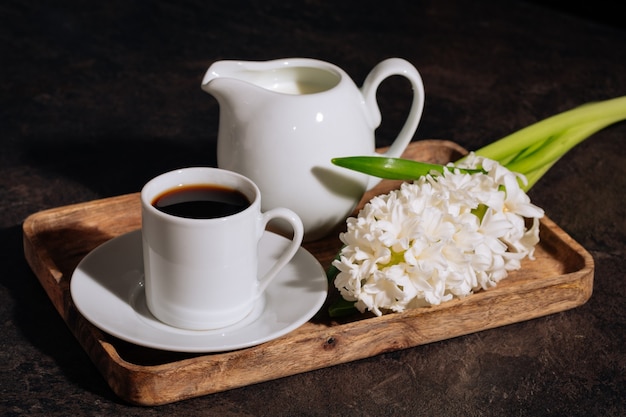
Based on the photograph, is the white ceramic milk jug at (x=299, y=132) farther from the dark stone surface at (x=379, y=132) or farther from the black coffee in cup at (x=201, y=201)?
the dark stone surface at (x=379, y=132)

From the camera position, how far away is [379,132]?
69.9 inches

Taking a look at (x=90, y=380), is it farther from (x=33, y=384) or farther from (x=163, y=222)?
(x=163, y=222)

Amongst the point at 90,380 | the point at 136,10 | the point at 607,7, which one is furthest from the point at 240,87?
the point at 607,7

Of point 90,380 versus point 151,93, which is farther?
point 151,93

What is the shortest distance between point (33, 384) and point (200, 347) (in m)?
0.20

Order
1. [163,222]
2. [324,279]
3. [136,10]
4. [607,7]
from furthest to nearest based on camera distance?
[607,7]
[136,10]
[324,279]
[163,222]

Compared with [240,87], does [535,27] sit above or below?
below

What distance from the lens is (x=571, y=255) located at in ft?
4.17

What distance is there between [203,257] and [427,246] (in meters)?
0.26

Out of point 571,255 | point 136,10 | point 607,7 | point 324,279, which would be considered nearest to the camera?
point 324,279

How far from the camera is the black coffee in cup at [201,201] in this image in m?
Result: 1.04

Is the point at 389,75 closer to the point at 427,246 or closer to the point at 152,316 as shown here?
the point at 427,246

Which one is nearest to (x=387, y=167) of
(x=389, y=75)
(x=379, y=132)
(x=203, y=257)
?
(x=389, y=75)

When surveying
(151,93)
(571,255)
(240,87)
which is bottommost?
(151,93)
